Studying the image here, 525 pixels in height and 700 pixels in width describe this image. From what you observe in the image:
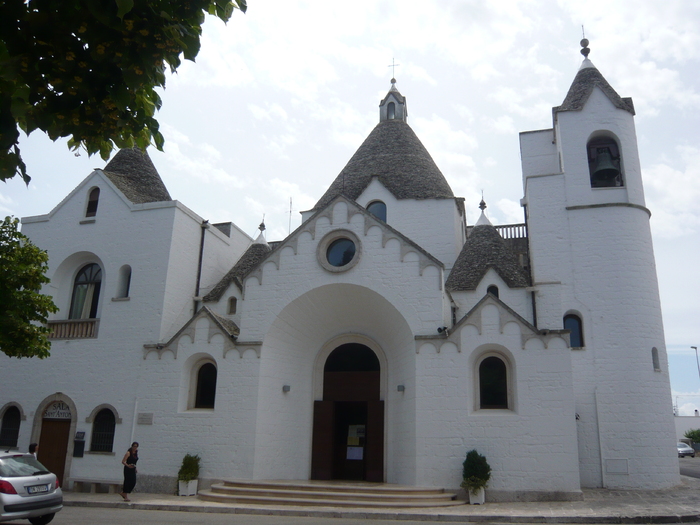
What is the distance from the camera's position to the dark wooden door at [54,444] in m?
18.5

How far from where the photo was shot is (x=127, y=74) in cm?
501

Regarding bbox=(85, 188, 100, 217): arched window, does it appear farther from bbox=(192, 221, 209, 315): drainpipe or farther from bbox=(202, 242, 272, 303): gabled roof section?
bbox=(202, 242, 272, 303): gabled roof section

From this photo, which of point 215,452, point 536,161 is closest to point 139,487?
point 215,452

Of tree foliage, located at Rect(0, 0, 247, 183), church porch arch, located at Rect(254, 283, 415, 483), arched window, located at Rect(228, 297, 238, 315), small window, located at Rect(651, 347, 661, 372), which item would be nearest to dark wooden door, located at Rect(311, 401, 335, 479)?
church porch arch, located at Rect(254, 283, 415, 483)

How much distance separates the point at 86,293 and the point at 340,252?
990 centimetres

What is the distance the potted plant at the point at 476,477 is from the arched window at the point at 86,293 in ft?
45.6

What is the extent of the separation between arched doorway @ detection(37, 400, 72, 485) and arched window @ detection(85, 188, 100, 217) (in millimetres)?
6908

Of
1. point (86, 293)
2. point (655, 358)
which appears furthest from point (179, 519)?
point (655, 358)

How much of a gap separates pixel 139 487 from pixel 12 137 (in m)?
15.1

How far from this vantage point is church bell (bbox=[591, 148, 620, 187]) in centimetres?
1988

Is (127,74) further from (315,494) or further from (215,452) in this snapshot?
(215,452)

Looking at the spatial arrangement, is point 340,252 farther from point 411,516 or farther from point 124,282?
point 124,282

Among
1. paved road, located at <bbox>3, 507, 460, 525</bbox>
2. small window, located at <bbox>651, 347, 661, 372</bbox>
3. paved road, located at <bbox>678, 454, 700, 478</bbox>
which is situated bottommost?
paved road, located at <bbox>3, 507, 460, 525</bbox>

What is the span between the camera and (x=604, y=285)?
60.4 ft
